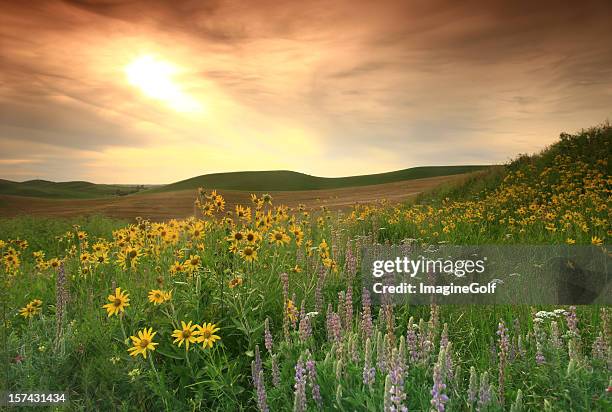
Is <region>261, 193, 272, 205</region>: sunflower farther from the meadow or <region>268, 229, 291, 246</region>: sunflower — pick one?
<region>268, 229, 291, 246</region>: sunflower

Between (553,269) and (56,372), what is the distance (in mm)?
6485

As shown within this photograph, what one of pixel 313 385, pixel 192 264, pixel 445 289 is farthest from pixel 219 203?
pixel 313 385

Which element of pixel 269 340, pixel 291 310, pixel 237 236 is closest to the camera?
pixel 269 340

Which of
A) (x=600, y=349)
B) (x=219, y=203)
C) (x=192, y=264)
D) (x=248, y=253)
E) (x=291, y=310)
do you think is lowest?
(x=600, y=349)

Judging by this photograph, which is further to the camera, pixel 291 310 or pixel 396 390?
pixel 291 310

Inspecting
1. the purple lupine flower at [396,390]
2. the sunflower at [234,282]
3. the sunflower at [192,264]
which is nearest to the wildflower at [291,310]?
the sunflower at [234,282]

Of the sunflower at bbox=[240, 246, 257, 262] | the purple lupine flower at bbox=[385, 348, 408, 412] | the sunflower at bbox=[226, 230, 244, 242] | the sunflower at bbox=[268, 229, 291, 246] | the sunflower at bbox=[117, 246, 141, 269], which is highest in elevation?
the sunflower at bbox=[226, 230, 244, 242]

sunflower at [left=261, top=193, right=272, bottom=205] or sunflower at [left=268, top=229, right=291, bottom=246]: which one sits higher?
sunflower at [left=261, top=193, right=272, bottom=205]

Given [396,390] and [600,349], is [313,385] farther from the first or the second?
[600,349]

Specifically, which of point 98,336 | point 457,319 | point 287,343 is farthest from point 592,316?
point 98,336

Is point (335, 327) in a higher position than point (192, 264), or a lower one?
lower

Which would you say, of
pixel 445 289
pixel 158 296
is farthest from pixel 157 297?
pixel 445 289

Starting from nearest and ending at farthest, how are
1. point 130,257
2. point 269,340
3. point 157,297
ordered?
point 269,340 < point 157,297 < point 130,257

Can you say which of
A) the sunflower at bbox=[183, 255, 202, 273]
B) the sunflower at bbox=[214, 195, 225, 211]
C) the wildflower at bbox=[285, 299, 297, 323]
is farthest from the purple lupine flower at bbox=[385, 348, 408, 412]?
the sunflower at bbox=[214, 195, 225, 211]
